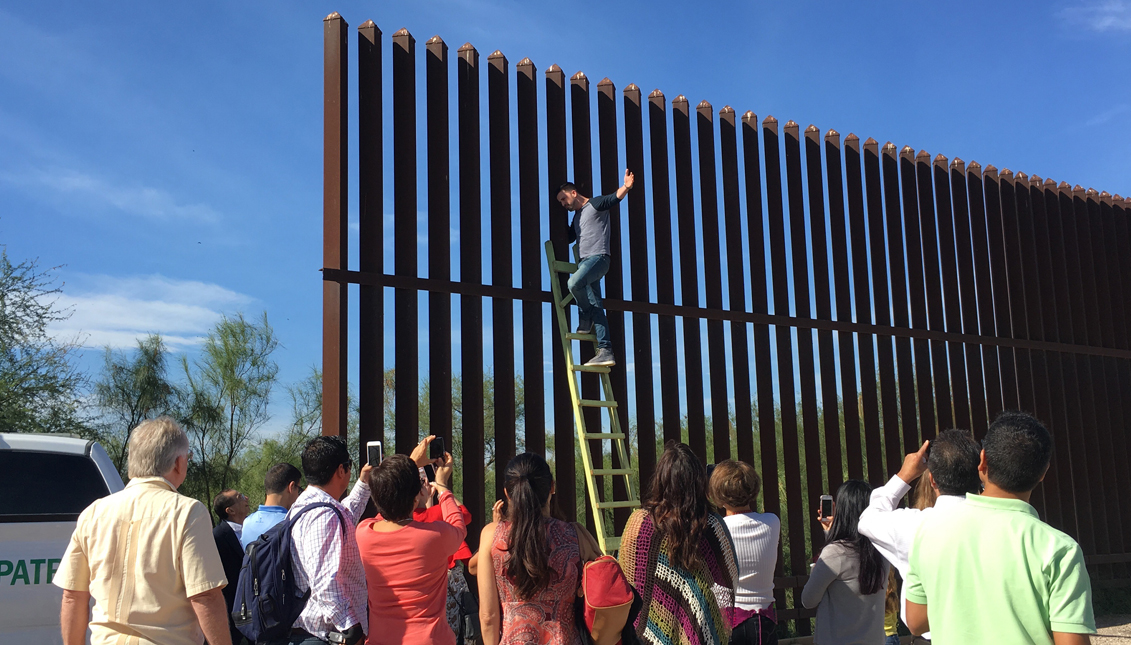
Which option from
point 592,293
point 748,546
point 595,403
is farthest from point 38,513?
point 592,293

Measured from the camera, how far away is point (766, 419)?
7.79 meters

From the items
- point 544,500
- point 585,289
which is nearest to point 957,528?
point 544,500

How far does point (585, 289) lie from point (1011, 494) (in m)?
4.26

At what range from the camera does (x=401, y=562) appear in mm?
3320

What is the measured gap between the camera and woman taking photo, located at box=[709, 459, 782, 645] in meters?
3.62

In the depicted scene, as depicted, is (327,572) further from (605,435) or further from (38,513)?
(605,435)

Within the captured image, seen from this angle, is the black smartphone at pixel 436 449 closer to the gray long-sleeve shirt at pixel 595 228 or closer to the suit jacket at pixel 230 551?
the suit jacket at pixel 230 551

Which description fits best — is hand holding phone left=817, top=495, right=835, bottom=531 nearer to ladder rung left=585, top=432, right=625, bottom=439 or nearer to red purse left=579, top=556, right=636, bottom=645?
red purse left=579, top=556, right=636, bottom=645

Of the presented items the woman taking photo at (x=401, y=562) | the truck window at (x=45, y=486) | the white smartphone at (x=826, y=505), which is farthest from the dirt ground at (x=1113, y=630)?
the truck window at (x=45, y=486)

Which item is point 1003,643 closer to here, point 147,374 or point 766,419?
point 766,419

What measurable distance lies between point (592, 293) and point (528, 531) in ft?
11.8

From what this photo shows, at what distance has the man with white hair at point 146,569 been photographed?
264 cm

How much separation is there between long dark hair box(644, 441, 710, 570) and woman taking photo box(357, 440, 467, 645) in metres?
0.91

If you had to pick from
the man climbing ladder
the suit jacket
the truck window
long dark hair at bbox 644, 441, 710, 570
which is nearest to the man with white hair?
the suit jacket
